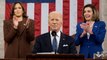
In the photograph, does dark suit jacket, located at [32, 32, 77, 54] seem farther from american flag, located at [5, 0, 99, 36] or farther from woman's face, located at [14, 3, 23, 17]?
american flag, located at [5, 0, 99, 36]

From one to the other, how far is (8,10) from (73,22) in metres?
1.00

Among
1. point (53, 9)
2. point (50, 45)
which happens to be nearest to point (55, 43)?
point (50, 45)

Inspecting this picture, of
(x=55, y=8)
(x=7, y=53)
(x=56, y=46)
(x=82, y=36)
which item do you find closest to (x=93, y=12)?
(x=82, y=36)

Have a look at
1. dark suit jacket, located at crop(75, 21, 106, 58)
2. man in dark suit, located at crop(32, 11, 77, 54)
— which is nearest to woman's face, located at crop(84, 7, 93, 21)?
dark suit jacket, located at crop(75, 21, 106, 58)

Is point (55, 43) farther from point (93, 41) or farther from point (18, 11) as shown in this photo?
Result: point (18, 11)

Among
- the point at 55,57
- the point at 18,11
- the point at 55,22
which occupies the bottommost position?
the point at 55,57

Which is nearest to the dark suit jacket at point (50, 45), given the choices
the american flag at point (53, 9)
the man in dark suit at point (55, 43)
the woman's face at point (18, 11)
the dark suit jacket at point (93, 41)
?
the man in dark suit at point (55, 43)

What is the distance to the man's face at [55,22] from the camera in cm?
385

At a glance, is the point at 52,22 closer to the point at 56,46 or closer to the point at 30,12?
the point at 56,46

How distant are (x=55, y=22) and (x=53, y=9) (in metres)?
2.07

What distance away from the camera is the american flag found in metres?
5.91

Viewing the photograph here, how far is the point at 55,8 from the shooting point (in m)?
5.96

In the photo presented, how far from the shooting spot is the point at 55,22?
3.90m

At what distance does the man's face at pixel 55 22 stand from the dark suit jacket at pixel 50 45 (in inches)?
7.4
